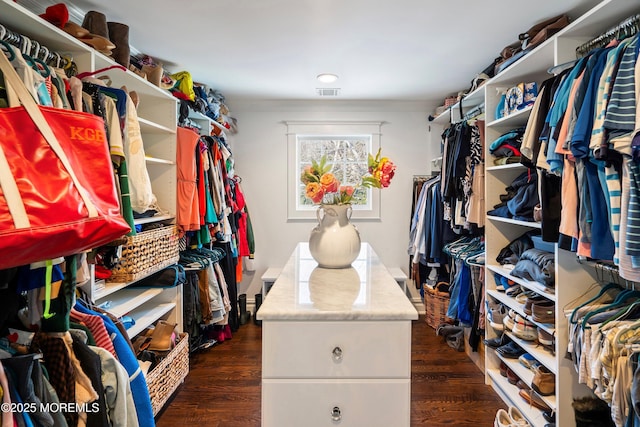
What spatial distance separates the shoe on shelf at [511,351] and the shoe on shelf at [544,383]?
12.7 inches

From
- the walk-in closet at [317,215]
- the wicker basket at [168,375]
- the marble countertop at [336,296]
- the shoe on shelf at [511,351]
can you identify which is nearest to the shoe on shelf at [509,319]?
the walk-in closet at [317,215]

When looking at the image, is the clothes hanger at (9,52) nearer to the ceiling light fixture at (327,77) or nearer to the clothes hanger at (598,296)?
the ceiling light fixture at (327,77)

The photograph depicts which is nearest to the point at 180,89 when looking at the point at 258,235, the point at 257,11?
the point at 257,11

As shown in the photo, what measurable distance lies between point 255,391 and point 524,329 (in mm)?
1634

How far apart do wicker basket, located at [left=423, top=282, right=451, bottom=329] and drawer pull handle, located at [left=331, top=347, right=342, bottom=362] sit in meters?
2.30

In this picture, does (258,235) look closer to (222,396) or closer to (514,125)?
(222,396)

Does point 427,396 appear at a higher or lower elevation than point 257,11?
lower

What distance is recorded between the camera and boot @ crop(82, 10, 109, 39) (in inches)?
68.3

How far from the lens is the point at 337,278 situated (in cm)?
160

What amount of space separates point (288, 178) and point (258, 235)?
67 cm

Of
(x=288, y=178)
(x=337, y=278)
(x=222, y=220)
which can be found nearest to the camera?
(x=337, y=278)

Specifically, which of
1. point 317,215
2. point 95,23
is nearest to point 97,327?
point 317,215

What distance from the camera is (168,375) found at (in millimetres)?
2113

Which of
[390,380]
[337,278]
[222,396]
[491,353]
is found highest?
[337,278]
